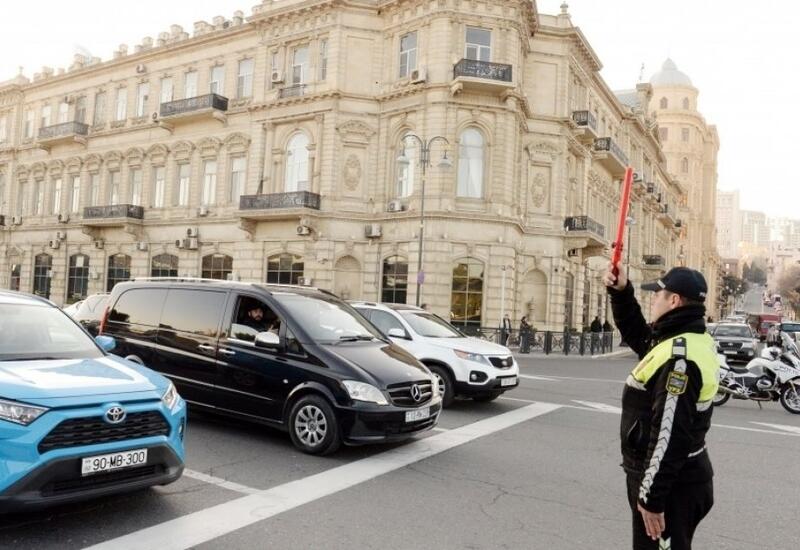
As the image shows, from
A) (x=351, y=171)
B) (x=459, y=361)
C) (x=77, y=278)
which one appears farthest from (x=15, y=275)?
(x=459, y=361)

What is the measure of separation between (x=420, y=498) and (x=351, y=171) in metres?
26.8

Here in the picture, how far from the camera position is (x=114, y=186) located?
40031 millimetres

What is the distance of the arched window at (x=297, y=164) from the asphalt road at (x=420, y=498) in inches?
978

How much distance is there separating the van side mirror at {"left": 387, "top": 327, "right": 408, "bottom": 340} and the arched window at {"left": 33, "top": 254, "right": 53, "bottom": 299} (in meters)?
38.8

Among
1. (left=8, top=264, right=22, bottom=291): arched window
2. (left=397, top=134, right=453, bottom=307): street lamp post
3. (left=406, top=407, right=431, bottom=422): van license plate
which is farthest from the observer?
(left=8, top=264, right=22, bottom=291): arched window

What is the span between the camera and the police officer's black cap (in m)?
3.19

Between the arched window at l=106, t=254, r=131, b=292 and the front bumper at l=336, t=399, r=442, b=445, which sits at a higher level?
the arched window at l=106, t=254, r=131, b=292

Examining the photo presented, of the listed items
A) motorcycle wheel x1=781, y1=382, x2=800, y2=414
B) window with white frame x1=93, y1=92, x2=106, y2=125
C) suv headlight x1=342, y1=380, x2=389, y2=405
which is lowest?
motorcycle wheel x1=781, y1=382, x2=800, y2=414

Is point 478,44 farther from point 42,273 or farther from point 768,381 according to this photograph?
point 42,273

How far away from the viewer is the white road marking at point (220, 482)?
18.5 ft

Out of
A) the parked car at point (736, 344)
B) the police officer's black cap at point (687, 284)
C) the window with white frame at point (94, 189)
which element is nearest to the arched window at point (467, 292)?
the parked car at point (736, 344)

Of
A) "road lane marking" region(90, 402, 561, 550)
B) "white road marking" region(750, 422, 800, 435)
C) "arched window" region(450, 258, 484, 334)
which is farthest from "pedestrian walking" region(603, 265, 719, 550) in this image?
"arched window" region(450, 258, 484, 334)

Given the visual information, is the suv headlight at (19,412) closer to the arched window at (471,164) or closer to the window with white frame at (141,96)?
the arched window at (471,164)

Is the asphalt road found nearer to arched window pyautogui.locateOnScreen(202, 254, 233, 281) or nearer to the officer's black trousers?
the officer's black trousers
